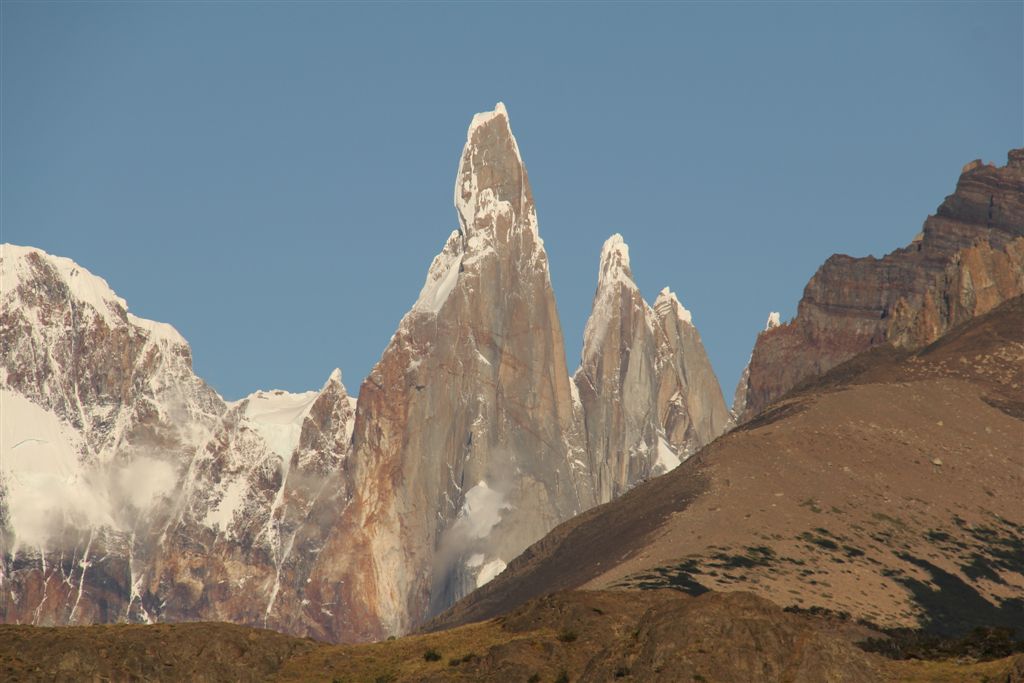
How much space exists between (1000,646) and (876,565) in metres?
63.4

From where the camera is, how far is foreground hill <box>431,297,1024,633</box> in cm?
15112

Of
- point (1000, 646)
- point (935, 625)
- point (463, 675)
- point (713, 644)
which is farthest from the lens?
point (935, 625)

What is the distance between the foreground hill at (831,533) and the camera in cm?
15112

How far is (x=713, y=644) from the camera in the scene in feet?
274

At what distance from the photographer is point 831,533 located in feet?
547

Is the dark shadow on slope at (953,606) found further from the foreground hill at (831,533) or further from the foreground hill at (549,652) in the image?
the foreground hill at (549,652)

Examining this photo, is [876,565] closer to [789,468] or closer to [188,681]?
[789,468]

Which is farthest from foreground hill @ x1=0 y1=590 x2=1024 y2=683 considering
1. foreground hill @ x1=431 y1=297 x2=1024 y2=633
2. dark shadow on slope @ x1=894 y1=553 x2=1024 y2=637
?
dark shadow on slope @ x1=894 y1=553 x2=1024 y2=637

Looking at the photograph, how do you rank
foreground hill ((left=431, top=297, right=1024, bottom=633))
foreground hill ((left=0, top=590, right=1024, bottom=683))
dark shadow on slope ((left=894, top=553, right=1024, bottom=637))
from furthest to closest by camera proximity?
dark shadow on slope ((left=894, top=553, right=1024, bottom=637)) → foreground hill ((left=431, top=297, right=1024, bottom=633)) → foreground hill ((left=0, top=590, right=1024, bottom=683))

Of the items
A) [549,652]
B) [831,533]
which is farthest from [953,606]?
[549,652]

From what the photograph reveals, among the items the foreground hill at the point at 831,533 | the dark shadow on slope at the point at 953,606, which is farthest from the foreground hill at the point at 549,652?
the dark shadow on slope at the point at 953,606

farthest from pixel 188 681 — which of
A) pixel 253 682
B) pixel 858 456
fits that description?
pixel 858 456

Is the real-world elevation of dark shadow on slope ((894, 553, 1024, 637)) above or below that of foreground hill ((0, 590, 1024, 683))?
above

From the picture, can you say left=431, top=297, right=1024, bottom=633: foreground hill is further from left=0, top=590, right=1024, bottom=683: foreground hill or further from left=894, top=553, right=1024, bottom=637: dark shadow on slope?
left=0, top=590, right=1024, bottom=683: foreground hill
